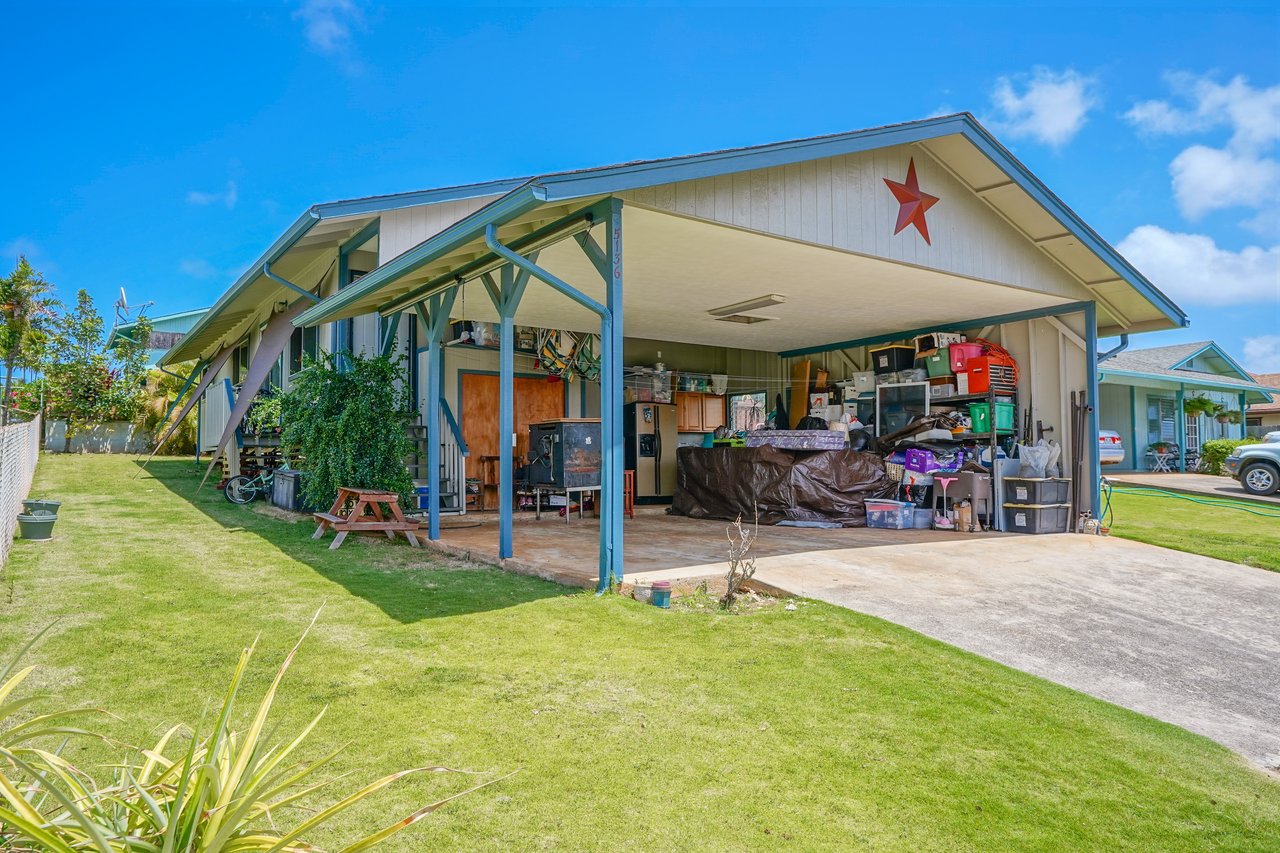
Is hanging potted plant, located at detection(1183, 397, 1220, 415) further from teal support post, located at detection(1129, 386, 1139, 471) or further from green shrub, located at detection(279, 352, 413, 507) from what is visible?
green shrub, located at detection(279, 352, 413, 507)

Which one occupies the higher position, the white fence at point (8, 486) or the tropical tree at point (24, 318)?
the tropical tree at point (24, 318)

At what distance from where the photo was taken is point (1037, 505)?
8625 mm

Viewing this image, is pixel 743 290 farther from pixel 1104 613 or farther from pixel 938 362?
pixel 1104 613

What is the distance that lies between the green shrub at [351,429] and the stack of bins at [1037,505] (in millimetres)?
6914

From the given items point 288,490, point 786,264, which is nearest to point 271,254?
point 288,490

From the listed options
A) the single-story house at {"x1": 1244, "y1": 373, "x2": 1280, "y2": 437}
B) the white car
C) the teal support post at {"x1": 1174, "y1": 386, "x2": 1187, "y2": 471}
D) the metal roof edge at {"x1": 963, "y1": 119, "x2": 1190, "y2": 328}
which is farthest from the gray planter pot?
the single-story house at {"x1": 1244, "y1": 373, "x2": 1280, "y2": 437}

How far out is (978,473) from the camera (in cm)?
908

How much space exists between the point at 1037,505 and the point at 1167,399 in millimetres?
15309

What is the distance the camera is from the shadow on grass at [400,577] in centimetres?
479

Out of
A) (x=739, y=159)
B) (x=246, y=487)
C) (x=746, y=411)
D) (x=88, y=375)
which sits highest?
(x=739, y=159)

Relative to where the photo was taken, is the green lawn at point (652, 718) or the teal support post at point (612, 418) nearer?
the green lawn at point (652, 718)

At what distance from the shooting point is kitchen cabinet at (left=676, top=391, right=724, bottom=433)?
41.8 ft

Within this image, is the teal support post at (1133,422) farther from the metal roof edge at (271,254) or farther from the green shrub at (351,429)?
the metal roof edge at (271,254)

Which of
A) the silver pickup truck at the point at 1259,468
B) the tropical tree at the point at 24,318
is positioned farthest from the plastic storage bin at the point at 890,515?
the tropical tree at the point at 24,318
